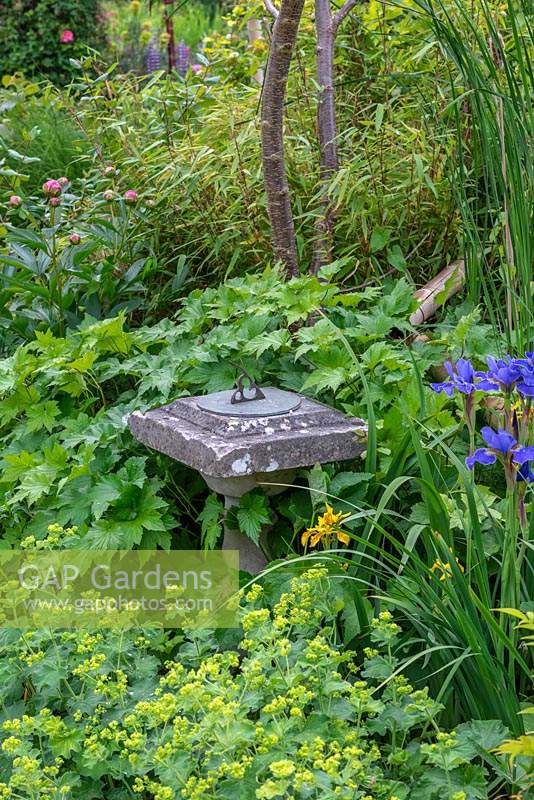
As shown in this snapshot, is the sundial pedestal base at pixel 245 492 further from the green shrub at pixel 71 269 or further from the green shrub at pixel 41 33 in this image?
the green shrub at pixel 41 33

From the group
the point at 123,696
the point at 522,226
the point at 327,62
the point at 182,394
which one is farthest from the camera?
the point at 327,62

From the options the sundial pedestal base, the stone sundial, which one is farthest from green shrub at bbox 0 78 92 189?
the sundial pedestal base

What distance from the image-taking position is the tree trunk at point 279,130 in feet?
8.86

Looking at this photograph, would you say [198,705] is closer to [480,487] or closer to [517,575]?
[517,575]

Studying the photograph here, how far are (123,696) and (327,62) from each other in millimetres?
2162

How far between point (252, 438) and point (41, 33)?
8.11 metres

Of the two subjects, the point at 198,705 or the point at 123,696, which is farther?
the point at 123,696

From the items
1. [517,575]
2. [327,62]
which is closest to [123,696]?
[517,575]

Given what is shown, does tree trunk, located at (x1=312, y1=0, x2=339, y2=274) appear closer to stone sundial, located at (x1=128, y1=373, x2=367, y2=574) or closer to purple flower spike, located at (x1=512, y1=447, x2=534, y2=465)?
stone sundial, located at (x1=128, y1=373, x2=367, y2=574)

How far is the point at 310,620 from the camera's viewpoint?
1.69 meters

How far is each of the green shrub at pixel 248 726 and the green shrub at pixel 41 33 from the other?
314 inches

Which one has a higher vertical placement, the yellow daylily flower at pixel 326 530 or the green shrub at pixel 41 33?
the green shrub at pixel 41 33

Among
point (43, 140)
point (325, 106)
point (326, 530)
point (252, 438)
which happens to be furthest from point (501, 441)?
point (43, 140)

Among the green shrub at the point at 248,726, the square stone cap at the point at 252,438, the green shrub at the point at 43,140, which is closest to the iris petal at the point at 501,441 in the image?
the green shrub at the point at 248,726
